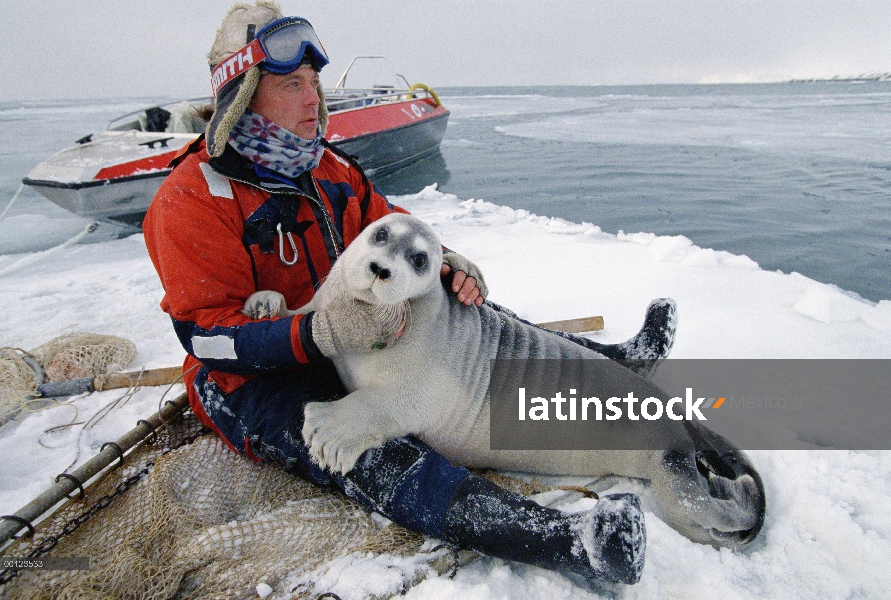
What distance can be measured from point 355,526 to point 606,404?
35.3 inches

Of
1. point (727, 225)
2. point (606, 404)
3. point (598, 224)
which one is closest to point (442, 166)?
point (598, 224)

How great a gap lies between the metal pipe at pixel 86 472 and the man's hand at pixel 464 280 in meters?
1.23

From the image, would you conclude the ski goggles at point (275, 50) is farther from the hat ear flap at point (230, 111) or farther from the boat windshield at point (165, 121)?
the boat windshield at point (165, 121)

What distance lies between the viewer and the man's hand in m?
1.94

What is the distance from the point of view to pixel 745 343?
2.77 metres

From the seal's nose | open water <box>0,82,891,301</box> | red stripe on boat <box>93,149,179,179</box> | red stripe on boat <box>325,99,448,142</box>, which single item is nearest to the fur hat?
the seal's nose

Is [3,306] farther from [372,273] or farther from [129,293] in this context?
[372,273]

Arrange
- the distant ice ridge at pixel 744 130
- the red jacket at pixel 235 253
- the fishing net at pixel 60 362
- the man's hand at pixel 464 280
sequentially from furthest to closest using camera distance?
the distant ice ridge at pixel 744 130
the fishing net at pixel 60 362
the man's hand at pixel 464 280
the red jacket at pixel 235 253

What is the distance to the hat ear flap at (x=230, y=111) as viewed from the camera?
5.73 ft

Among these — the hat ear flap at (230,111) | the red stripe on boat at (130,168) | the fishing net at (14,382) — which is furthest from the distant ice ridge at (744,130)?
the fishing net at (14,382)

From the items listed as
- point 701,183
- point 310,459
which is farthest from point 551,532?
point 701,183

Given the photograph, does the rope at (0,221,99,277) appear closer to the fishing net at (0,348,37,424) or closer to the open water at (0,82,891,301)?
the open water at (0,82,891,301)

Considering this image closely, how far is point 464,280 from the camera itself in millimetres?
1956

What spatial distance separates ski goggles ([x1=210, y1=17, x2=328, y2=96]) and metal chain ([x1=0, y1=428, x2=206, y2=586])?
1358mm
